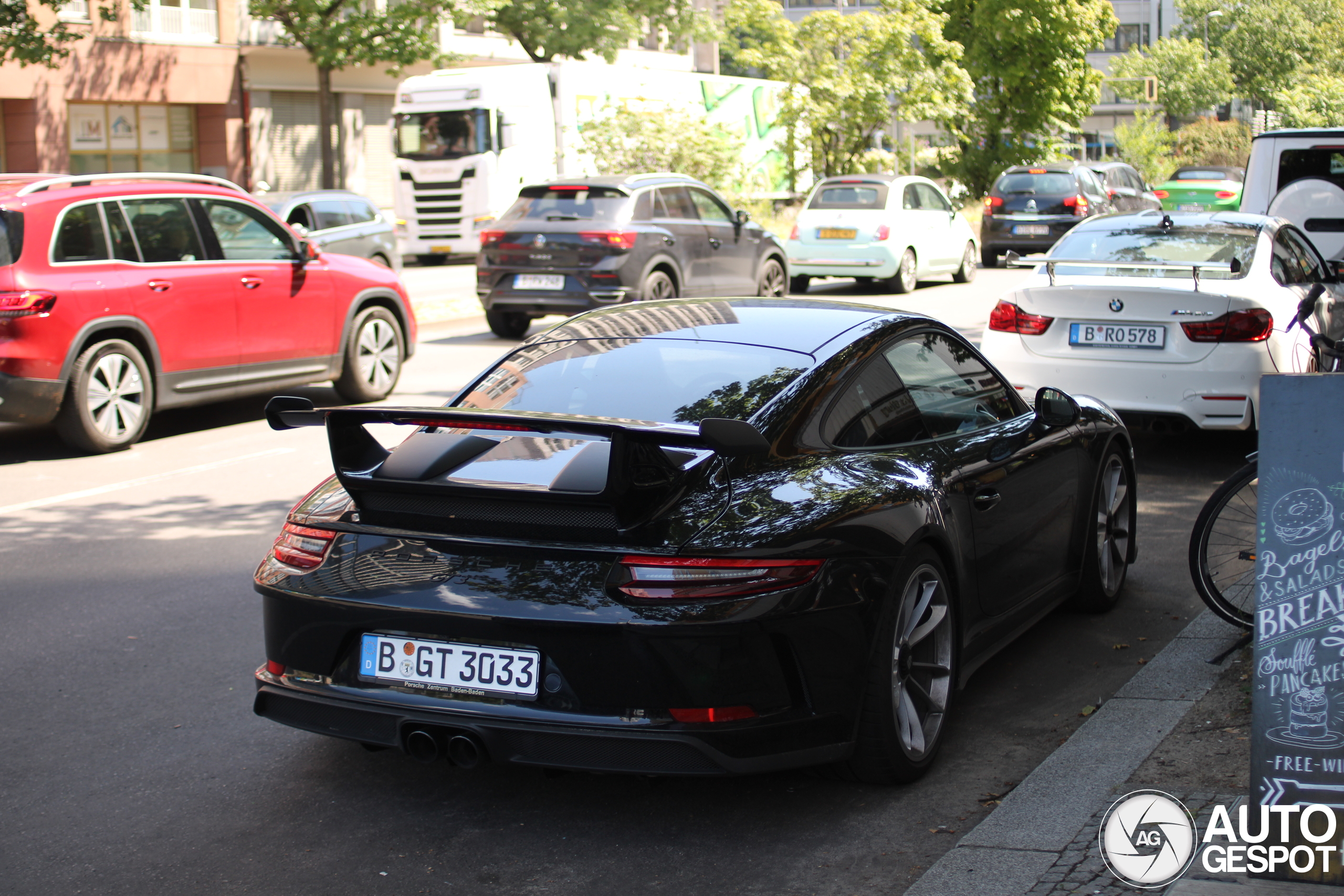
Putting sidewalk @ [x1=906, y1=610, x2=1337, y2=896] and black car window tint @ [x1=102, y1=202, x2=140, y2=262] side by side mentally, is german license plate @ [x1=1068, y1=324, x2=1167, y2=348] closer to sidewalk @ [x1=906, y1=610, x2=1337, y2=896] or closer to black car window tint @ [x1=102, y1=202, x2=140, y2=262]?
sidewalk @ [x1=906, y1=610, x2=1337, y2=896]

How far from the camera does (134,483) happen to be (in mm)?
8898

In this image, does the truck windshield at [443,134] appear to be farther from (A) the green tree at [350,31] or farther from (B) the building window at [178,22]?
(B) the building window at [178,22]

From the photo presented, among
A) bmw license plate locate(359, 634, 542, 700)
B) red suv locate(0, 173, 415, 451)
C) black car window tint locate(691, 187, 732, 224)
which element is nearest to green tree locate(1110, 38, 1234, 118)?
black car window tint locate(691, 187, 732, 224)

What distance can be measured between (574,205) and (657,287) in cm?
128

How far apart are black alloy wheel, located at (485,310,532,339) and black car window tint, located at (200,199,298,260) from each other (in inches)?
199

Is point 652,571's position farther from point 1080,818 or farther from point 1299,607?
point 1299,607

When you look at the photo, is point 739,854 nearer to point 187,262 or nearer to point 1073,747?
point 1073,747

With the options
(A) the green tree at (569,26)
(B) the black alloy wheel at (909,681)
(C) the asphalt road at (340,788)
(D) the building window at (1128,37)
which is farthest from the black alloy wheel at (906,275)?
(D) the building window at (1128,37)

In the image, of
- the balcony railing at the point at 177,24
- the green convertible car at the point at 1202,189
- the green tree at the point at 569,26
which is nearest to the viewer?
the green convertible car at the point at 1202,189

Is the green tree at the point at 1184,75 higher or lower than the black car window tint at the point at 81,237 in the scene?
higher

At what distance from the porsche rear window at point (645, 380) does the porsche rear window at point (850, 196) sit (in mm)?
16533

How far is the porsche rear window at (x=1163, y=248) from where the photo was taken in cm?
880

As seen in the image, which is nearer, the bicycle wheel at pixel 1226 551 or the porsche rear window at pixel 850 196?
the bicycle wheel at pixel 1226 551

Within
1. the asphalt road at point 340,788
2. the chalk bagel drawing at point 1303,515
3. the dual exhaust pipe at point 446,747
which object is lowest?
the asphalt road at point 340,788
